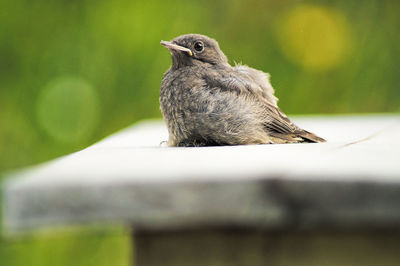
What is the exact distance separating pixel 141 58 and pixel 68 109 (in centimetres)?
101

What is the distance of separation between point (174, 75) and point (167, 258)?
95.0 inches

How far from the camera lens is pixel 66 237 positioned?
4840 millimetres

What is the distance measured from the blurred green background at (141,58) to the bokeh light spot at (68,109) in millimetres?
12

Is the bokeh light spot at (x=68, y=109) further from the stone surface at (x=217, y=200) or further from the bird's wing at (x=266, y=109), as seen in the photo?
the stone surface at (x=217, y=200)

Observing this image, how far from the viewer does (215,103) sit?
3.30 m

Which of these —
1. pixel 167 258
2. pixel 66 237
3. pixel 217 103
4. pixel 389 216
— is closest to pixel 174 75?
pixel 217 103

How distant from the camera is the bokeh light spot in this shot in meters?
5.54

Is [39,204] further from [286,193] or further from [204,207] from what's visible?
[286,193]

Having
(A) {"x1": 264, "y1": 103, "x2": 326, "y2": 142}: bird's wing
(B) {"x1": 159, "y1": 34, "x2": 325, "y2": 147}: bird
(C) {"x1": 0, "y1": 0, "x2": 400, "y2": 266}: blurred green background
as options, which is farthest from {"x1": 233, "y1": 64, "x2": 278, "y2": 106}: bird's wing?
(C) {"x1": 0, "y1": 0, "x2": 400, "y2": 266}: blurred green background

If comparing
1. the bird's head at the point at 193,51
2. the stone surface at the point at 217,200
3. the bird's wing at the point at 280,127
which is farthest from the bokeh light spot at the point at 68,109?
the stone surface at the point at 217,200

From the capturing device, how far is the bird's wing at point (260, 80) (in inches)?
148

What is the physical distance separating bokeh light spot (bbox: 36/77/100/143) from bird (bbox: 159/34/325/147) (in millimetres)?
2112

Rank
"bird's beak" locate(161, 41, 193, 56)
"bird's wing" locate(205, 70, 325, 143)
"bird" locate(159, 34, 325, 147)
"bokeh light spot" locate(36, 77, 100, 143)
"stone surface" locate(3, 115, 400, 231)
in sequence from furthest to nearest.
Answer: "bokeh light spot" locate(36, 77, 100, 143)
"bird's beak" locate(161, 41, 193, 56)
"bird's wing" locate(205, 70, 325, 143)
"bird" locate(159, 34, 325, 147)
"stone surface" locate(3, 115, 400, 231)

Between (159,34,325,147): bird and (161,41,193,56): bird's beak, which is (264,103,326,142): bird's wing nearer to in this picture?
(159,34,325,147): bird
